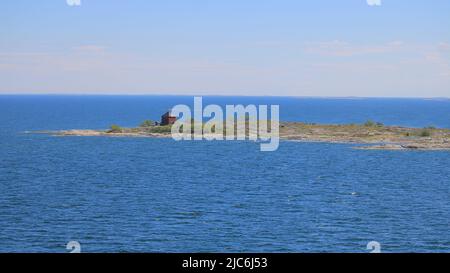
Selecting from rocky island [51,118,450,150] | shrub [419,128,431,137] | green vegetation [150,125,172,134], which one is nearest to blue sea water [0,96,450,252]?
rocky island [51,118,450,150]

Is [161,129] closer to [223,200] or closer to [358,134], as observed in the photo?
[358,134]

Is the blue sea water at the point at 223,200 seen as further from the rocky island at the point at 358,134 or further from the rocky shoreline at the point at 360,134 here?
the rocky shoreline at the point at 360,134

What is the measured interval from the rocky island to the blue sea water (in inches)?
224

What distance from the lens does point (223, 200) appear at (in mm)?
58438

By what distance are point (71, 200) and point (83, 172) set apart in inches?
896

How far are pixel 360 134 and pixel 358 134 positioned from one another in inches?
22.2

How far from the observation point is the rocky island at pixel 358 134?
110625 mm

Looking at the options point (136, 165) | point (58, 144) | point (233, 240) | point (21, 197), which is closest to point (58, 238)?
point (233, 240)

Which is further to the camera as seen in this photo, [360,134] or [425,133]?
[360,134]

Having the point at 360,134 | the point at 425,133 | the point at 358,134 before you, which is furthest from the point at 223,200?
the point at 425,133

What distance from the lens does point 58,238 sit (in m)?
42.2

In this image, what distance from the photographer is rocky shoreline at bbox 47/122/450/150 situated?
4354 inches

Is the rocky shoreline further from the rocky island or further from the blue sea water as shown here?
the blue sea water

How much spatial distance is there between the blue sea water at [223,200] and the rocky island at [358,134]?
5681 millimetres
